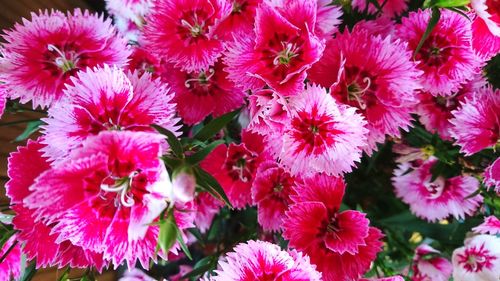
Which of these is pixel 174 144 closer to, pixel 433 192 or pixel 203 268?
pixel 203 268

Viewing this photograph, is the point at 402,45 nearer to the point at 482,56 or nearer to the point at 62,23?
the point at 482,56

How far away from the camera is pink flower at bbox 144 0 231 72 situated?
0.75 metres

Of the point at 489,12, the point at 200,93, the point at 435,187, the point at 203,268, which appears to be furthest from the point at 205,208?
the point at 489,12

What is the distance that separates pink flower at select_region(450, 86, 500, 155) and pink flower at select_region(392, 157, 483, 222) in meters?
0.15

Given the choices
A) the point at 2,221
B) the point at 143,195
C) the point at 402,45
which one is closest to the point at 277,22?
the point at 402,45

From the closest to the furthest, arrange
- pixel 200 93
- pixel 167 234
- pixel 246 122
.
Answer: pixel 167 234 < pixel 200 93 < pixel 246 122

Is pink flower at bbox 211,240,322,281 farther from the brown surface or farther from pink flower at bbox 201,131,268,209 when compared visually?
the brown surface

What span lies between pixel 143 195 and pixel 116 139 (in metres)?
0.09

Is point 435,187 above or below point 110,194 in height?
below

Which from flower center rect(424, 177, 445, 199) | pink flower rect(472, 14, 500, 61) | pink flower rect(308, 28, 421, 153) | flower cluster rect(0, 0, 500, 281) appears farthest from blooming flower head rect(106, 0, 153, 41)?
flower center rect(424, 177, 445, 199)

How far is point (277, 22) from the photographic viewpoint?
0.67 meters

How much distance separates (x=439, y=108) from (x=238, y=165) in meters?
0.42

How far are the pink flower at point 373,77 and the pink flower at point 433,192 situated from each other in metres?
0.27

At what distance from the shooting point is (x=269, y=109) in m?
0.65
